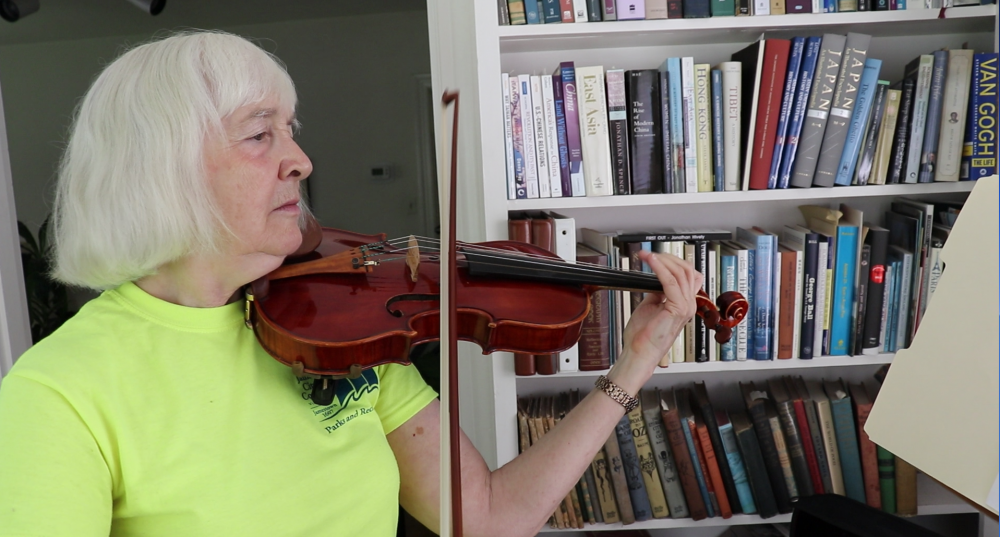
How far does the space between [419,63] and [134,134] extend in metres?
3.92

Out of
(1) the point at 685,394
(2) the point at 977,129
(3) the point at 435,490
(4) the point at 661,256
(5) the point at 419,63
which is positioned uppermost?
(5) the point at 419,63

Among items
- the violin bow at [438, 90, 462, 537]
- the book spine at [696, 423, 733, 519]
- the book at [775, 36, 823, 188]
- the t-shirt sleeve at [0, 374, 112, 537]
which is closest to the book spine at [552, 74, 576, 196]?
the book at [775, 36, 823, 188]

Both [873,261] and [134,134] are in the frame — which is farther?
[873,261]

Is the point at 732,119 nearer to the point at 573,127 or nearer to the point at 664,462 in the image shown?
the point at 573,127

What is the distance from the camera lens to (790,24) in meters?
1.45

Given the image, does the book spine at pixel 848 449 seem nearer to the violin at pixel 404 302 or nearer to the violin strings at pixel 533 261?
the violin at pixel 404 302

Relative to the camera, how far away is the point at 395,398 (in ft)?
3.30

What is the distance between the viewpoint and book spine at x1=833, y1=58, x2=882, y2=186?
1.44m

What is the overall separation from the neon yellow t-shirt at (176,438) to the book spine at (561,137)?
0.70 meters

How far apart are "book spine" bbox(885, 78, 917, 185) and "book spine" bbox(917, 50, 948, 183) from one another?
0.03 meters

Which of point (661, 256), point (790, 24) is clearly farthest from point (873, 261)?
point (661, 256)

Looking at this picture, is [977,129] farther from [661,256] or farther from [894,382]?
[894,382]

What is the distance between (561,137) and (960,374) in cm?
116

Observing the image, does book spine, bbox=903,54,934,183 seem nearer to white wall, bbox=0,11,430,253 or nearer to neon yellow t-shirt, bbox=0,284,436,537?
neon yellow t-shirt, bbox=0,284,436,537
